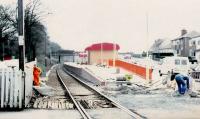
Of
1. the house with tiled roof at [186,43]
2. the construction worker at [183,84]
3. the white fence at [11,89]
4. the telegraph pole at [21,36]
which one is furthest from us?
the house with tiled roof at [186,43]

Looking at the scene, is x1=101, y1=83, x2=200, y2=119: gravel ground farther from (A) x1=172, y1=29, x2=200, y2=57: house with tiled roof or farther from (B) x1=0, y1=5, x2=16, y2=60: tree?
(A) x1=172, y1=29, x2=200, y2=57: house with tiled roof

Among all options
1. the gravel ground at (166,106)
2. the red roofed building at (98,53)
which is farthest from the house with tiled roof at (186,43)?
the gravel ground at (166,106)

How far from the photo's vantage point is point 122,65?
49.1 m

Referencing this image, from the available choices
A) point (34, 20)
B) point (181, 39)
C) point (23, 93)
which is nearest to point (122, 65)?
point (34, 20)

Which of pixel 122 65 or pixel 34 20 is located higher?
pixel 34 20

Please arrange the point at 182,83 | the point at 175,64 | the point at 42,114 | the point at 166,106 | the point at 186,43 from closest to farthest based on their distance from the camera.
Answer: the point at 42,114, the point at 166,106, the point at 182,83, the point at 175,64, the point at 186,43

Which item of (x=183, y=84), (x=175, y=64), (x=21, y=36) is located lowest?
(x=183, y=84)

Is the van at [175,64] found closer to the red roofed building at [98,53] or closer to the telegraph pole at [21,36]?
the telegraph pole at [21,36]

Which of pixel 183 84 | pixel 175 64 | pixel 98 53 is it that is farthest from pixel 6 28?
pixel 183 84

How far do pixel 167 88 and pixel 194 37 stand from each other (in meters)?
92.9

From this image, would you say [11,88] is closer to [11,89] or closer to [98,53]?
[11,89]

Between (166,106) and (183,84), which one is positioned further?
(183,84)

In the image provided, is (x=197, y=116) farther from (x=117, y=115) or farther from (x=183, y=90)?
(x=183, y=90)

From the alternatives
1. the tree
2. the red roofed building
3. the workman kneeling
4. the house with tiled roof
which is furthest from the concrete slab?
the house with tiled roof
